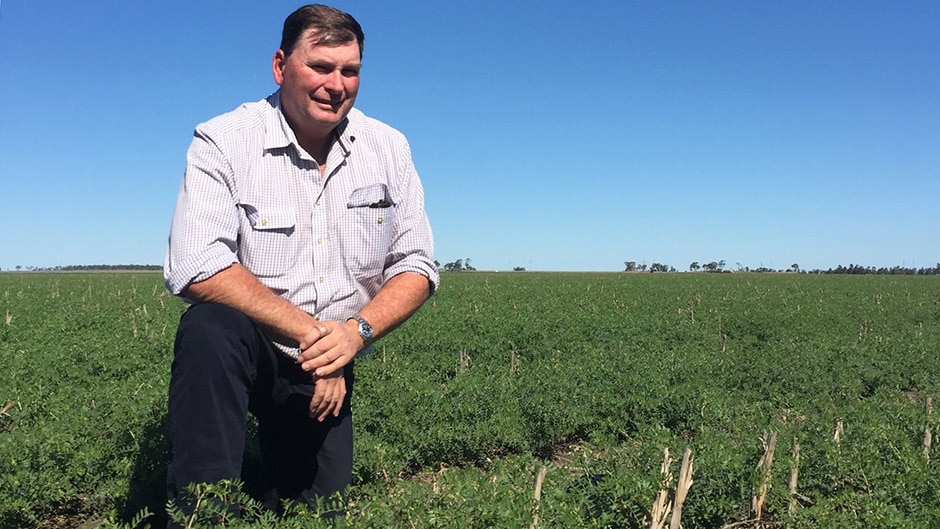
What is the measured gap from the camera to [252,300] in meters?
2.94

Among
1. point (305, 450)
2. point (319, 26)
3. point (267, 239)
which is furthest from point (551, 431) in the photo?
point (319, 26)

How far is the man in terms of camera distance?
279cm

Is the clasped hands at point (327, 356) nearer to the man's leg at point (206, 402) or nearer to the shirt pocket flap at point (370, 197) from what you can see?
the man's leg at point (206, 402)

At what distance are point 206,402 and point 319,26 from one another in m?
A: 1.69

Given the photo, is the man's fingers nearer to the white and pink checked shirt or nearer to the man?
the man

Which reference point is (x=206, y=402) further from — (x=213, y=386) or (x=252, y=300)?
(x=252, y=300)

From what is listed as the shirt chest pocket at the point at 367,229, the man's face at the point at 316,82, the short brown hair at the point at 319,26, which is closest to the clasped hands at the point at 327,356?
the shirt chest pocket at the point at 367,229

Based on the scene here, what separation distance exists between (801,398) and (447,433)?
184 inches

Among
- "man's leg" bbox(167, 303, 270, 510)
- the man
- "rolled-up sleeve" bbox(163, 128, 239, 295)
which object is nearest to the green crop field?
"man's leg" bbox(167, 303, 270, 510)

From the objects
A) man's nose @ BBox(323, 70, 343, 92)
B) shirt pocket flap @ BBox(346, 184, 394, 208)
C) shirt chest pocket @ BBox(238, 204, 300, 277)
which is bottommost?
shirt chest pocket @ BBox(238, 204, 300, 277)

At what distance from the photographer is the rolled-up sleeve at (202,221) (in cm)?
287

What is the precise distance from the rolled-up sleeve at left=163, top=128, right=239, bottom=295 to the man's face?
425 millimetres

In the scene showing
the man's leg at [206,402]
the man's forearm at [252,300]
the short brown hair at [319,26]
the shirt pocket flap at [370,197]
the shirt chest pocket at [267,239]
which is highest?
the short brown hair at [319,26]

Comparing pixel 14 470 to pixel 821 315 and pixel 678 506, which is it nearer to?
pixel 678 506
